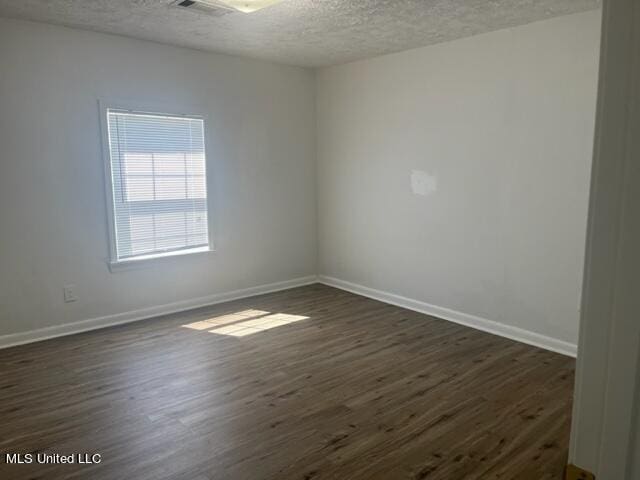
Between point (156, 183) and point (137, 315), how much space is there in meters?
1.28

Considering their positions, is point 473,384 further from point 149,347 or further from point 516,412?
point 149,347

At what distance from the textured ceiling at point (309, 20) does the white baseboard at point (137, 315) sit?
2.51 metres

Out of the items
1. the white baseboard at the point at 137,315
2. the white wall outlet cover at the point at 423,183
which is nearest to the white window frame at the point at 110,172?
the white baseboard at the point at 137,315

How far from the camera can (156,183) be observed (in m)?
4.42

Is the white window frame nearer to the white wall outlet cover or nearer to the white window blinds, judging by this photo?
the white window blinds

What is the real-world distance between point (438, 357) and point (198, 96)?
10.9ft

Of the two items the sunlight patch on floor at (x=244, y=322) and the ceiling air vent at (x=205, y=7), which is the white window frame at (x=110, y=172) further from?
the ceiling air vent at (x=205, y=7)

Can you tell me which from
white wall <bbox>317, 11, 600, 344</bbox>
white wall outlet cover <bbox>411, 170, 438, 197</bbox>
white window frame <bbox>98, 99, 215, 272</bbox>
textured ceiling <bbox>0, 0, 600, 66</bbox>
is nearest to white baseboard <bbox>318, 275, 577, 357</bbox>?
white wall <bbox>317, 11, 600, 344</bbox>

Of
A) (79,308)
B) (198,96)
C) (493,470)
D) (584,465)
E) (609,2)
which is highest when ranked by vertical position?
(198,96)

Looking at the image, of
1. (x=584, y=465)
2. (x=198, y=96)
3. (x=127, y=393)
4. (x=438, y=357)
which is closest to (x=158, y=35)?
(x=198, y=96)

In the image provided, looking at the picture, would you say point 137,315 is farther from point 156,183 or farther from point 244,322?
point 156,183

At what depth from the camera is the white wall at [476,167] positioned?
3.52m

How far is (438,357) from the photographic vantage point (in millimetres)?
3572

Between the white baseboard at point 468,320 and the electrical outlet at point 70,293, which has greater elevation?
the electrical outlet at point 70,293
